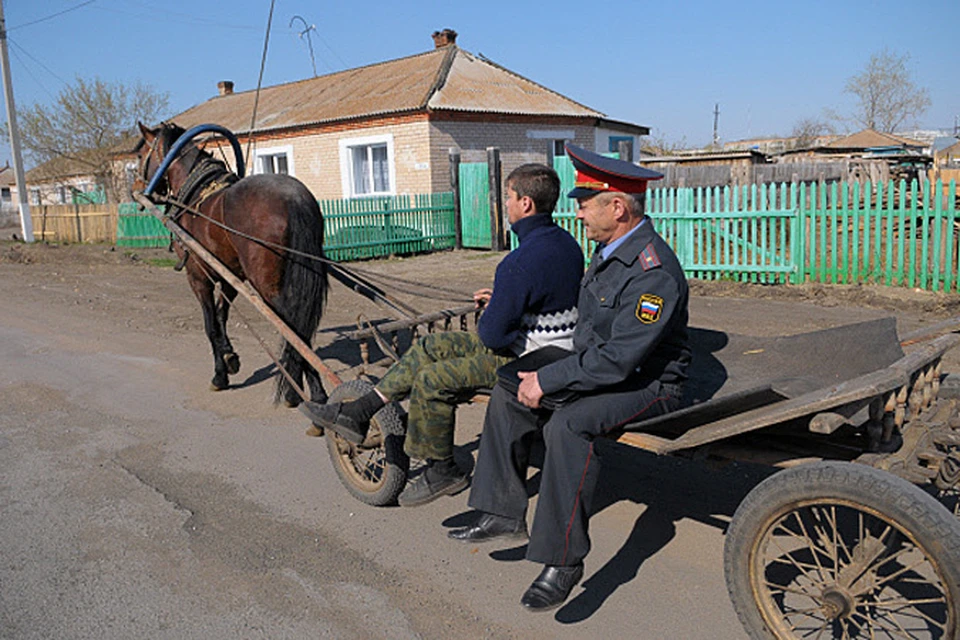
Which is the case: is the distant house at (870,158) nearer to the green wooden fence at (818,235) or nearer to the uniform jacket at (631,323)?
the green wooden fence at (818,235)

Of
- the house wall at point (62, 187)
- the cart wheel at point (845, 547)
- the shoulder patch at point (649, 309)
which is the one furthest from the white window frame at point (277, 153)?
the cart wheel at point (845, 547)

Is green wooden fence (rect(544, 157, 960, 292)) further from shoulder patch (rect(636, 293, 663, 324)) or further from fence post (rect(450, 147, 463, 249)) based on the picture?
shoulder patch (rect(636, 293, 663, 324))

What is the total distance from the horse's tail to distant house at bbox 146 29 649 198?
12.7 m

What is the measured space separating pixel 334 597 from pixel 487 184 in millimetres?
14738

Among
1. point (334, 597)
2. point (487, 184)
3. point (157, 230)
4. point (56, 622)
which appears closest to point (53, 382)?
point (56, 622)

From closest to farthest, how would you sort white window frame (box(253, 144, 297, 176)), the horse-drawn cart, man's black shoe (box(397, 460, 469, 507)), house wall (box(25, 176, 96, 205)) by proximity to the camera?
1. the horse-drawn cart
2. man's black shoe (box(397, 460, 469, 507))
3. white window frame (box(253, 144, 297, 176))
4. house wall (box(25, 176, 96, 205))

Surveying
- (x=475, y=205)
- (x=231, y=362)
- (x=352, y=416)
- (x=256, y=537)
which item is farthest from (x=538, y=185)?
(x=475, y=205)

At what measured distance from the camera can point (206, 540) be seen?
3855 mm

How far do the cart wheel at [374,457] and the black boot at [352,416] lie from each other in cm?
5

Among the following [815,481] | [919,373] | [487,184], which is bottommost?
[815,481]

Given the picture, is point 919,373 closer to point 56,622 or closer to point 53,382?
point 56,622

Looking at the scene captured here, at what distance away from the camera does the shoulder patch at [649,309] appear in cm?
297

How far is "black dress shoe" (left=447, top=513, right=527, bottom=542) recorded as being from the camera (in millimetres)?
3428

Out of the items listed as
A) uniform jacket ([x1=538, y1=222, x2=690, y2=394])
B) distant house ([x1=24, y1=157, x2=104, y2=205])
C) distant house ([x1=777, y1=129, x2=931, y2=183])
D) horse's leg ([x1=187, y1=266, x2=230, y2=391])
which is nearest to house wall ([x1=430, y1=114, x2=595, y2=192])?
distant house ([x1=777, y1=129, x2=931, y2=183])
